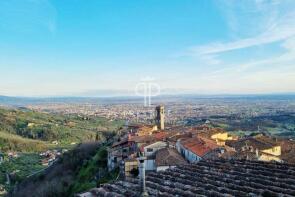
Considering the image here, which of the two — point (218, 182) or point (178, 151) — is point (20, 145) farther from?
point (218, 182)

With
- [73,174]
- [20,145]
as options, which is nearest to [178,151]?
[73,174]

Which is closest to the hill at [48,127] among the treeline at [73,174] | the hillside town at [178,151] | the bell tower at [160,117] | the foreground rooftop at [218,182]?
the bell tower at [160,117]

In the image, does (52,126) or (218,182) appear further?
(52,126)

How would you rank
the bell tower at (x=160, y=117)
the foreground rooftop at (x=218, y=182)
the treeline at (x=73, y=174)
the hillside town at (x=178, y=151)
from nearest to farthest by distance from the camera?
the foreground rooftop at (x=218, y=182), the hillside town at (x=178, y=151), the treeline at (x=73, y=174), the bell tower at (x=160, y=117)

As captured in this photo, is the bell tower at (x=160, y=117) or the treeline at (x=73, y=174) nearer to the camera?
the treeline at (x=73, y=174)

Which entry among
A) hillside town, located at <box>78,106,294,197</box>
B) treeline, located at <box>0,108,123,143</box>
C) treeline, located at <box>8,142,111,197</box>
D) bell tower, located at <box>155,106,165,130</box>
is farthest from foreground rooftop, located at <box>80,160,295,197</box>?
treeline, located at <box>0,108,123,143</box>

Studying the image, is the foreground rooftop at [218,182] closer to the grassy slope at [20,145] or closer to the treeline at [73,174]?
the treeline at [73,174]

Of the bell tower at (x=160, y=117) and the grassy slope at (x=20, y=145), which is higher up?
the bell tower at (x=160, y=117)

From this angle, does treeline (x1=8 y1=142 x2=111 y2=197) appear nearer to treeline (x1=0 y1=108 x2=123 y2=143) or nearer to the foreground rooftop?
the foreground rooftop

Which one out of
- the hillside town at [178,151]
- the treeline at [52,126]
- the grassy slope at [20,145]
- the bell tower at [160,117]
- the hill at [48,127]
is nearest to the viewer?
the hillside town at [178,151]
